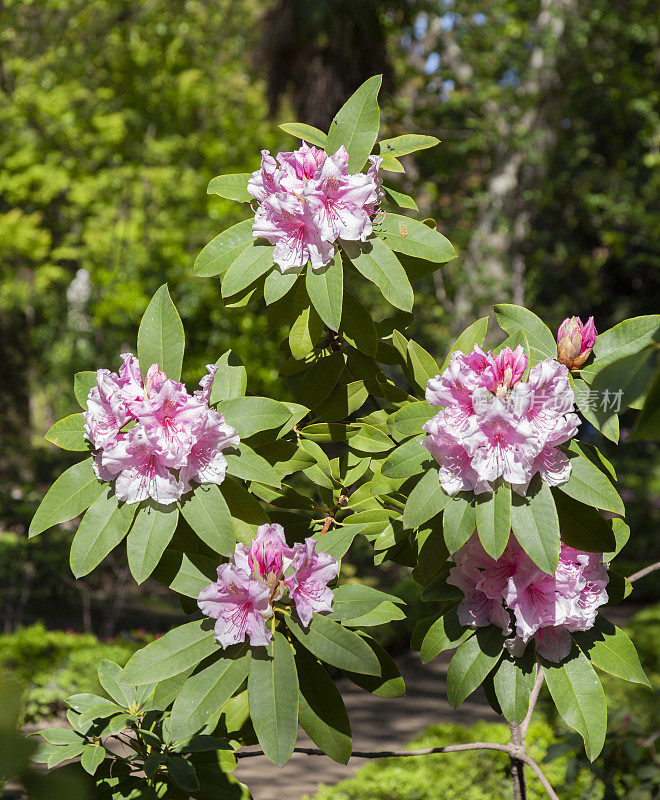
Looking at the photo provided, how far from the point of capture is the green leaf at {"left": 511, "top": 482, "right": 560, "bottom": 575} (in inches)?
40.3

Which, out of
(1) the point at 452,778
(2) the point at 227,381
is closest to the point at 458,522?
(2) the point at 227,381

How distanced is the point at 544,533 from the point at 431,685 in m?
→ 5.38

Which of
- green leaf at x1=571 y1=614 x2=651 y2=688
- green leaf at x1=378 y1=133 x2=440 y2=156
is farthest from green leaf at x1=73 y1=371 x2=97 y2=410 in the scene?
green leaf at x1=571 y1=614 x2=651 y2=688

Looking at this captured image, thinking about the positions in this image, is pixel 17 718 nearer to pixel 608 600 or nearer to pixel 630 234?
pixel 608 600

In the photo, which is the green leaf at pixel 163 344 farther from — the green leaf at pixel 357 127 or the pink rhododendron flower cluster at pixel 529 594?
the pink rhododendron flower cluster at pixel 529 594

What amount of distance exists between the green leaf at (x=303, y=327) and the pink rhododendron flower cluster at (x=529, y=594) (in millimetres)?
465

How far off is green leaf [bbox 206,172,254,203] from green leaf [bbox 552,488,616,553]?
2.50 ft

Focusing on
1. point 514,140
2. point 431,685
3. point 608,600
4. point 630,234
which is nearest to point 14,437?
point 431,685

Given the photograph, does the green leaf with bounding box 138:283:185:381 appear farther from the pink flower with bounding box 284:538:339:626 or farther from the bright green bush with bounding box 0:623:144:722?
the bright green bush with bounding box 0:623:144:722

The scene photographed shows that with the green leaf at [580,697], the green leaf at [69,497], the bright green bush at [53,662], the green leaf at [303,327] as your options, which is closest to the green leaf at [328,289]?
the green leaf at [303,327]

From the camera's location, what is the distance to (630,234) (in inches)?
340

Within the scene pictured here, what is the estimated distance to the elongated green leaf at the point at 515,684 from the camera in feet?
3.92

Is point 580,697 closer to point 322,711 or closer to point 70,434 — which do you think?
point 322,711

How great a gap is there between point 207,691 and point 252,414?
16.5 inches
